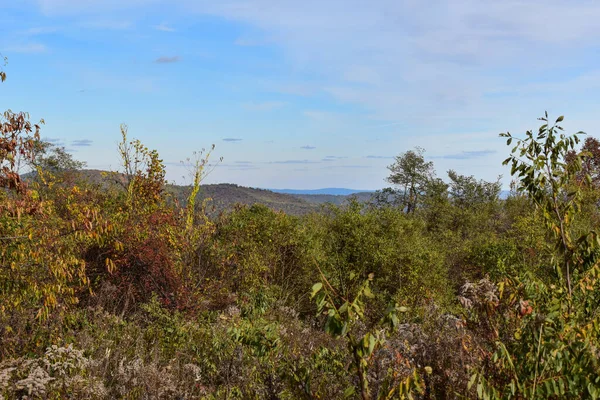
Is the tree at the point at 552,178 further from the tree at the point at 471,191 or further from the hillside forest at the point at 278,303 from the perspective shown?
the tree at the point at 471,191

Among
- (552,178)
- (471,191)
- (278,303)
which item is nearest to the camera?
(552,178)

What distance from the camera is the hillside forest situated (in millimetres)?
3623

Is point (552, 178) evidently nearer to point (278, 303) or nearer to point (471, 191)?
point (278, 303)

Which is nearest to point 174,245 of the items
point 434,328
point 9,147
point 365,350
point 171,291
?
point 171,291

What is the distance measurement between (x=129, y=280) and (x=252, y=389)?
681 cm

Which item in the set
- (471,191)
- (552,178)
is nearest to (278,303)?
(552,178)

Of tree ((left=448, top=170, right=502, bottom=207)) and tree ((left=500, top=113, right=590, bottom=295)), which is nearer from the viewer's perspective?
tree ((left=500, top=113, right=590, bottom=295))

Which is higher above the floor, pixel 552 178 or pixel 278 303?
pixel 552 178

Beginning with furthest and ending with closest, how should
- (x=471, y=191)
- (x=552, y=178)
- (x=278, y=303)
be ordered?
(x=471, y=191), (x=278, y=303), (x=552, y=178)

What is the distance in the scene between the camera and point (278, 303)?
10.5 m

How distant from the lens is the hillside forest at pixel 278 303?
143 inches

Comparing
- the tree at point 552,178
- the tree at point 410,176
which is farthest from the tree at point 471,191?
the tree at point 552,178

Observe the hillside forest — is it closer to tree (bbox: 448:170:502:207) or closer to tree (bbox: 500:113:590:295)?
tree (bbox: 500:113:590:295)

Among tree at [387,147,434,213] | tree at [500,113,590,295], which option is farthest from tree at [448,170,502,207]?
tree at [500,113,590,295]
